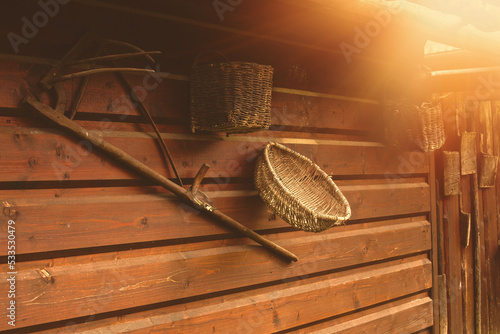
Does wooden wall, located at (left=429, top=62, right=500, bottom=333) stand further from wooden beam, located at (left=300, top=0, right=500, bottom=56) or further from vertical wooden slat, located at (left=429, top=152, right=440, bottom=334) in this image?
wooden beam, located at (left=300, top=0, right=500, bottom=56)

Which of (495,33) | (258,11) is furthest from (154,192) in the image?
(495,33)

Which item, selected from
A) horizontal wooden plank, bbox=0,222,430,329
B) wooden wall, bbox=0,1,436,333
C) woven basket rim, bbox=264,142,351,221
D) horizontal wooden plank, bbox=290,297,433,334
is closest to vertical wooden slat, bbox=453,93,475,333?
horizontal wooden plank, bbox=290,297,433,334

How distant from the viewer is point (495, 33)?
2.48 meters

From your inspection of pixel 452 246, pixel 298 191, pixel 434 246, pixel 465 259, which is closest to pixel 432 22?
pixel 298 191

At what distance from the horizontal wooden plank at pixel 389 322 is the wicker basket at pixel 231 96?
4.77 ft

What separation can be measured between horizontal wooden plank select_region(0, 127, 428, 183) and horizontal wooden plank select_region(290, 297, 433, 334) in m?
1.07

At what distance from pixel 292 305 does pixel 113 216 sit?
127 centimetres

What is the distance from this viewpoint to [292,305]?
2.54 meters

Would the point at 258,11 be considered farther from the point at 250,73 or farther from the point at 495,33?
the point at 495,33

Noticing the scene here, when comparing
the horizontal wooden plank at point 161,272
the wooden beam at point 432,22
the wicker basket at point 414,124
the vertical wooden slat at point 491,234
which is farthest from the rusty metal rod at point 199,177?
the vertical wooden slat at point 491,234

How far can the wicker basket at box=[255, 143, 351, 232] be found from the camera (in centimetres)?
198

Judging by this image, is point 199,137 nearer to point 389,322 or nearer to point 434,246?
point 389,322

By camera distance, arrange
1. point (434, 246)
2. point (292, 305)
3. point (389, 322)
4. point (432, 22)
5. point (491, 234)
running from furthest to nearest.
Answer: point (491, 234)
point (434, 246)
point (389, 322)
point (292, 305)
point (432, 22)

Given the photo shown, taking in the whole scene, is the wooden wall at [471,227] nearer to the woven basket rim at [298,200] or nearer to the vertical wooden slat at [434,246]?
the vertical wooden slat at [434,246]
